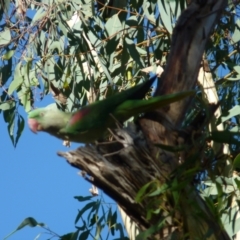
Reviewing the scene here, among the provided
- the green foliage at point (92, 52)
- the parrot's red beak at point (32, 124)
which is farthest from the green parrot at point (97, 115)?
the green foliage at point (92, 52)

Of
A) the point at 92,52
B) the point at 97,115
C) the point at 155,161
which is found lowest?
A: the point at 155,161

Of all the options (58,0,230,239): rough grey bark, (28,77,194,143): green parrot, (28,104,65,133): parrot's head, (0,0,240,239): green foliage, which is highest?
(0,0,240,239): green foliage

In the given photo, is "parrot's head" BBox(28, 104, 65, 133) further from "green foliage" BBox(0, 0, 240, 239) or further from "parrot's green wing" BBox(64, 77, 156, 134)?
"green foliage" BBox(0, 0, 240, 239)

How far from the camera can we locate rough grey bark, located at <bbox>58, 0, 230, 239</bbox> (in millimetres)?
1431

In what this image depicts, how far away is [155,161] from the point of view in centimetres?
146

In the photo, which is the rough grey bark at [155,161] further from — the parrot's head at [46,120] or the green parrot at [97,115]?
the parrot's head at [46,120]

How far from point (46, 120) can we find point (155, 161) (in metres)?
0.34

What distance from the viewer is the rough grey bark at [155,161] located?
1431mm

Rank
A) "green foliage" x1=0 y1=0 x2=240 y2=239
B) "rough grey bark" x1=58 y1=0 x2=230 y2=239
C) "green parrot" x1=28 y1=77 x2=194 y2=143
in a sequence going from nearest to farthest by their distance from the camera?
"rough grey bark" x1=58 y1=0 x2=230 y2=239
"green parrot" x1=28 y1=77 x2=194 y2=143
"green foliage" x1=0 y1=0 x2=240 y2=239

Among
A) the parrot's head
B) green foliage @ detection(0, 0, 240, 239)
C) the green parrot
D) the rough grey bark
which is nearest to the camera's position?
the rough grey bark

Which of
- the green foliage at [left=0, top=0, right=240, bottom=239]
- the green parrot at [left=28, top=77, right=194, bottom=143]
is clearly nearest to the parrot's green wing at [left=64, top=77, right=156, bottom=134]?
the green parrot at [left=28, top=77, right=194, bottom=143]

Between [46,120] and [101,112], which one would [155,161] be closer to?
[101,112]

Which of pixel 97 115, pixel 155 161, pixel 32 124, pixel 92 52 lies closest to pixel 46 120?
pixel 32 124

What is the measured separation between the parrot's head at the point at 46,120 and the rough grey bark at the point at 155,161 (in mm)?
192
